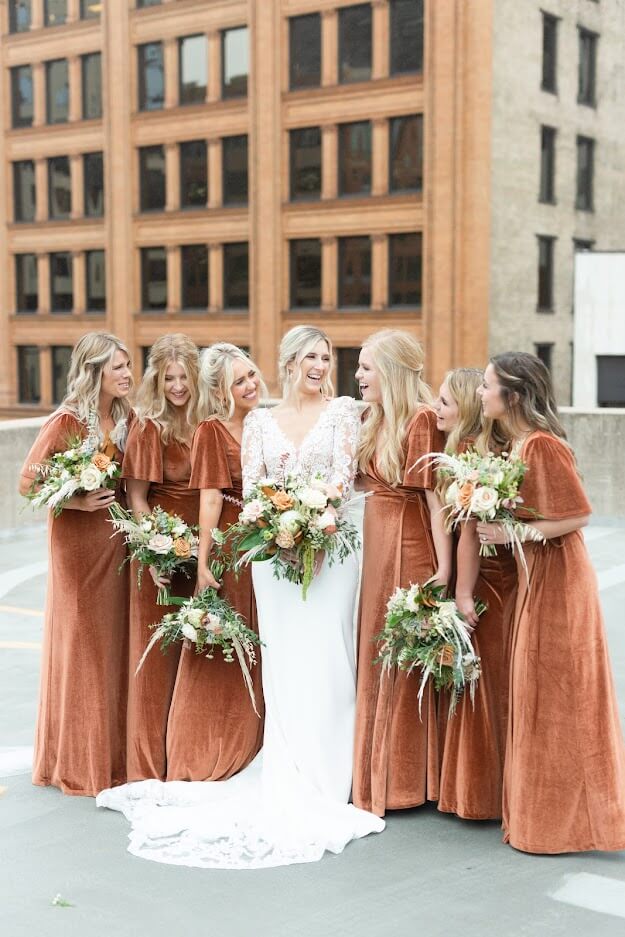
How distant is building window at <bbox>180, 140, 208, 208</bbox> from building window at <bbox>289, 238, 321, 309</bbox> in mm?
5043

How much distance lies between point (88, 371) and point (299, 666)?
6.40 ft

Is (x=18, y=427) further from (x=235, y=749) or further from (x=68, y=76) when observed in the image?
(x=68, y=76)

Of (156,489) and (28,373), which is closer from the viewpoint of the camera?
(156,489)

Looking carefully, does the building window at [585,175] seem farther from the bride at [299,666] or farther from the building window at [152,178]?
the bride at [299,666]

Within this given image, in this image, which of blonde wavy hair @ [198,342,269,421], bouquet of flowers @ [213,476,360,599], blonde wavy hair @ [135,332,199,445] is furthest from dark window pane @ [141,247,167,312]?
bouquet of flowers @ [213,476,360,599]

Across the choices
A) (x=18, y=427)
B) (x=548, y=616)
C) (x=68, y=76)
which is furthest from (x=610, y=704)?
(x=68, y=76)

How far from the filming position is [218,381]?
21.8 ft

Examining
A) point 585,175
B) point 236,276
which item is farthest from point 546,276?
point 236,276

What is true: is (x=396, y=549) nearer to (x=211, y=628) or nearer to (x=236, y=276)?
(x=211, y=628)

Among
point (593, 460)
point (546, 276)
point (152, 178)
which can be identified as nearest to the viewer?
point (593, 460)

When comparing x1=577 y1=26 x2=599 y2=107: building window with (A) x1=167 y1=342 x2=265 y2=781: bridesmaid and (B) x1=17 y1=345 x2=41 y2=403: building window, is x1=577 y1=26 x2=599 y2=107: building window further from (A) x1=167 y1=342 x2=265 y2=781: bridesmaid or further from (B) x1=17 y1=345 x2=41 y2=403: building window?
(A) x1=167 y1=342 x2=265 y2=781: bridesmaid

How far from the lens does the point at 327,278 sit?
4619 cm

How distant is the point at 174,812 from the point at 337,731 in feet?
3.04

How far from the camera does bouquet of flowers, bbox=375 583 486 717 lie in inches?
234
